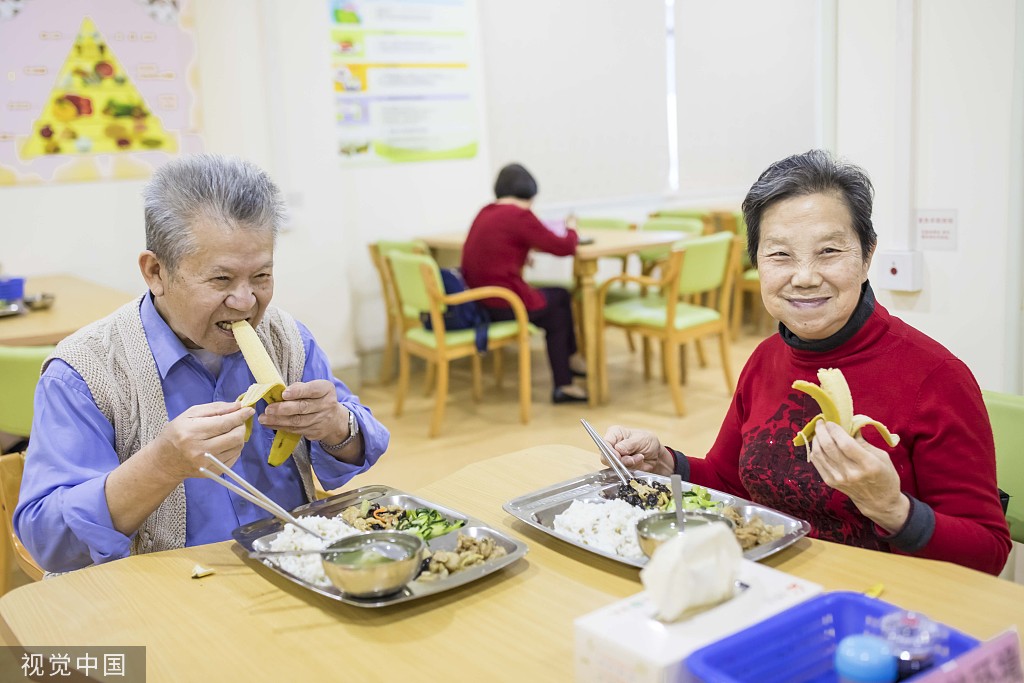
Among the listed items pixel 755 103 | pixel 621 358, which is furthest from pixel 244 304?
pixel 755 103

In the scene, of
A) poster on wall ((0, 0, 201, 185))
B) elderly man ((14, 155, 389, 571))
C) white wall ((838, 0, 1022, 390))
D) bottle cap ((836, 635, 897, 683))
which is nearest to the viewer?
bottle cap ((836, 635, 897, 683))

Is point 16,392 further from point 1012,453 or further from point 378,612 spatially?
point 1012,453

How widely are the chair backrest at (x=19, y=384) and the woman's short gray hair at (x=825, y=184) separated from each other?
175 cm

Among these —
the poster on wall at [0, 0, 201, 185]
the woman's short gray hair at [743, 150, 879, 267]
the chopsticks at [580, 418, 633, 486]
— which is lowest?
the chopsticks at [580, 418, 633, 486]

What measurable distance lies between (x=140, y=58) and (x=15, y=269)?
3.91 ft

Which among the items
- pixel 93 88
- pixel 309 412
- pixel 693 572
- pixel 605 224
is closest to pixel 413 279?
pixel 93 88

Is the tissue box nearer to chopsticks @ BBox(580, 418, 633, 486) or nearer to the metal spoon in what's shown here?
the metal spoon

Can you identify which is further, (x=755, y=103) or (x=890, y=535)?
(x=755, y=103)

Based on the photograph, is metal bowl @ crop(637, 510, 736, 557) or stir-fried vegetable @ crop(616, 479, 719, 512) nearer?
metal bowl @ crop(637, 510, 736, 557)

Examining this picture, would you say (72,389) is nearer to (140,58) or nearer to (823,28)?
(823,28)

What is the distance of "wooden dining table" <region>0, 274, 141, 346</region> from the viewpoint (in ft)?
9.84

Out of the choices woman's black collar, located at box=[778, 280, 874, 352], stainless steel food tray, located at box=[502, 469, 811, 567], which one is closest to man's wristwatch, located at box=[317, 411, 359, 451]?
stainless steel food tray, located at box=[502, 469, 811, 567]

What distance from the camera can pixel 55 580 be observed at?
1389mm

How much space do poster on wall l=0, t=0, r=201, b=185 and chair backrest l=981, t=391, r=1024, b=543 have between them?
424cm
